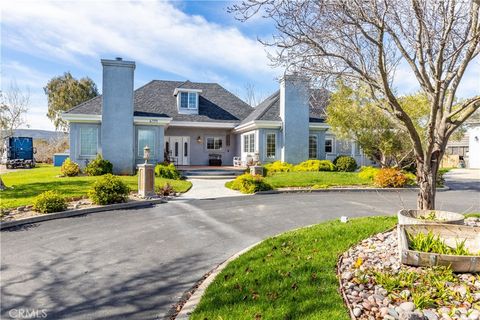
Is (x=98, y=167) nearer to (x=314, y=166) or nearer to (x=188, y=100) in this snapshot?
(x=188, y=100)

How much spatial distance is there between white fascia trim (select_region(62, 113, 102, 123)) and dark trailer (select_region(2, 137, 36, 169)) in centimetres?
1309

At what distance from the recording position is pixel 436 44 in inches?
253

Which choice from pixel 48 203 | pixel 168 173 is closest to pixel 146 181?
pixel 48 203

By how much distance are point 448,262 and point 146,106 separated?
912 inches

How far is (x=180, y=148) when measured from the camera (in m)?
27.2

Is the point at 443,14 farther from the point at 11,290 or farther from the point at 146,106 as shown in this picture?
the point at 146,106

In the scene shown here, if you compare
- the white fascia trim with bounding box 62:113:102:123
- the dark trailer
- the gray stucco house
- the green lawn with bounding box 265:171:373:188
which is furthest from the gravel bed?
the dark trailer

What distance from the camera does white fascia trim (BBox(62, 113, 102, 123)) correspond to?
20.6 metres

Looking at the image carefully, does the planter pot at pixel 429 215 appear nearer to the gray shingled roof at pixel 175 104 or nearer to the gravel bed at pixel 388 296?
the gravel bed at pixel 388 296

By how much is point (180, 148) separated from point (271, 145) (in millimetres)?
8294

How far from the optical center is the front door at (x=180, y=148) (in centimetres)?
2704

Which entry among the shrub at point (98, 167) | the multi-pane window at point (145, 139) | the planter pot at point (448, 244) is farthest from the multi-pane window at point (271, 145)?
the planter pot at point (448, 244)

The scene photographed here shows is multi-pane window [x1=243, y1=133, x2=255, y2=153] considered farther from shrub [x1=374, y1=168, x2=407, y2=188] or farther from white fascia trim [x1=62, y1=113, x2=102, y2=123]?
white fascia trim [x1=62, y1=113, x2=102, y2=123]

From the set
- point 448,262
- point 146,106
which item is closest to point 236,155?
point 146,106
